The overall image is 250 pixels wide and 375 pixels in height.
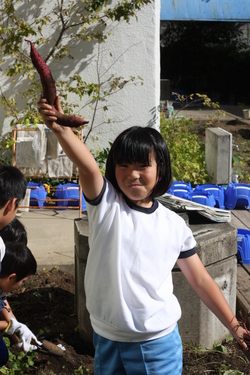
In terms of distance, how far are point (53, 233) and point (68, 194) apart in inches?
45.9

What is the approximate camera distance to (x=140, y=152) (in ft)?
7.16

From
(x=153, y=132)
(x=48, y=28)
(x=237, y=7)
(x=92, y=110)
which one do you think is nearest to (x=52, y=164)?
(x=92, y=110)

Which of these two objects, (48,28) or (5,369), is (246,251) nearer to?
(5,369)

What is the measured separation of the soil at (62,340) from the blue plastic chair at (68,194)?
268cm

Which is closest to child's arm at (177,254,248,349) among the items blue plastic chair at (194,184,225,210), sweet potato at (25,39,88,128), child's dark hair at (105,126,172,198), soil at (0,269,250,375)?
child's dark hair at (105,126,172,198)

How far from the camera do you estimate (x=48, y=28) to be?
807 centimetres

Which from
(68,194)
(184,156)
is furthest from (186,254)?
(184,156)

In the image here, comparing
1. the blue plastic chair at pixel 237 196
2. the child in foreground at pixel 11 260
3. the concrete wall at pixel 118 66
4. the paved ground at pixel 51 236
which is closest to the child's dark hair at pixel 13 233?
the child in foreground at pixel 11 260

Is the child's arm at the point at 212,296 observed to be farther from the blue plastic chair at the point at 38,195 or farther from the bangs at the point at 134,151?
the blue plastic chair at the point at 38,195

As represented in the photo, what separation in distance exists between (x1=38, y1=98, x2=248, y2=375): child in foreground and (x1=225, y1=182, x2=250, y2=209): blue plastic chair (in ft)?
15.4

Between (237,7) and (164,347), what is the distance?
14664 mm

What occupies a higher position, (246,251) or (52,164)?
(52,164)

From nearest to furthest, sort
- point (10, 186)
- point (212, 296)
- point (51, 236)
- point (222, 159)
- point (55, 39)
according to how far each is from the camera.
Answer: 1. point (212, 296)
2. point (10, 186)
3. point (51, 236)
4. point (55, 39)
5. point (222, 159)

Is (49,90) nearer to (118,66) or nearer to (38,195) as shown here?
(38,195)
